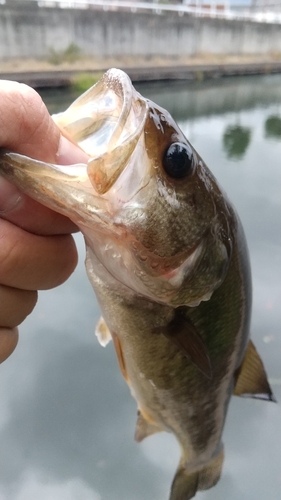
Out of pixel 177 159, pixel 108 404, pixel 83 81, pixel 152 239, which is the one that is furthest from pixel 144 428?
pixel 83 81

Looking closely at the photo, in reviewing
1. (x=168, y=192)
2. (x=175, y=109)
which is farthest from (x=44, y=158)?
(x=175, y=109)

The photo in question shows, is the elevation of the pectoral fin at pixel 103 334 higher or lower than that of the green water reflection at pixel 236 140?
higher

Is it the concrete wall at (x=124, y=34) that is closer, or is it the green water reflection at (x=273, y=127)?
the green water reflection at (x=273, y=127)

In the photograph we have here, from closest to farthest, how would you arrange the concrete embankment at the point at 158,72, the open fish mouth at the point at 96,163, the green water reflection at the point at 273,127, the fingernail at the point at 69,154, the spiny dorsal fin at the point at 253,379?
the open fish mouth at the point at 96,163 < the fingernail at the point at 69,154 < the spiny dorsal fin at the point at 253,379 < the green water reflection at the point at 273,127 < the concrete embankment at the point at 158,72

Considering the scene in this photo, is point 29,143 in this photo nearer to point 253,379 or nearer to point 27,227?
point 27,227

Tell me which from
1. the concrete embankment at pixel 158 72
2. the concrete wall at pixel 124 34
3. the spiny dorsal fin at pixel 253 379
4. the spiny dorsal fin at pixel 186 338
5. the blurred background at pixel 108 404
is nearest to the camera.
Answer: the spiny dorsal fin at pixel 186 338

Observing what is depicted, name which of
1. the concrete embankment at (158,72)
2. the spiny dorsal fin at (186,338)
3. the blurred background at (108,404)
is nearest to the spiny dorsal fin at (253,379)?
the spiny dorsal fin at (186,338)

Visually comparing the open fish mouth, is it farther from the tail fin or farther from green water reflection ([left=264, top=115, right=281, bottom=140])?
green water reflection ([left=264, top=115, right=281, bottom=140])

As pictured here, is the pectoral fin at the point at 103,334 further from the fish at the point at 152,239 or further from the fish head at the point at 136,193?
the fish head at the point at 136,193
